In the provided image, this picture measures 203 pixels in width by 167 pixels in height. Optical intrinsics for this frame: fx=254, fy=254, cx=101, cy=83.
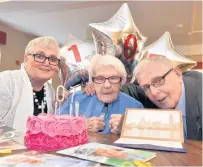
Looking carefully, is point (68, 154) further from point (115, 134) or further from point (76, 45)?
point (76, 45)

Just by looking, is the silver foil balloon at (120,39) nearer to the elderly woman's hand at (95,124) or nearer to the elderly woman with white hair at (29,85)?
the elderly woman with white hair at (29,85)

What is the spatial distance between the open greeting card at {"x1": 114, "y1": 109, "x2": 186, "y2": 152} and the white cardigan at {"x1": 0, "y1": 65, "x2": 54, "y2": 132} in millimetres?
596

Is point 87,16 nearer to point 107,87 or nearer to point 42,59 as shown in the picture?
point 42,59

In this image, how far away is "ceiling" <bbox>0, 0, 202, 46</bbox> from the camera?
2797 millimetres

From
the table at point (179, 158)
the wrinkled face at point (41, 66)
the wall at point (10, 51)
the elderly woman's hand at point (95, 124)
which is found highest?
the wall at point (10, 51)

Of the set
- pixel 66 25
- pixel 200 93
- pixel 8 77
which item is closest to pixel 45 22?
pixel 66 25

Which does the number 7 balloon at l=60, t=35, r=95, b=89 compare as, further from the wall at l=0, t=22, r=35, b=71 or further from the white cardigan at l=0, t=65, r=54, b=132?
the wall at l=0, t=22, r=35, b=71

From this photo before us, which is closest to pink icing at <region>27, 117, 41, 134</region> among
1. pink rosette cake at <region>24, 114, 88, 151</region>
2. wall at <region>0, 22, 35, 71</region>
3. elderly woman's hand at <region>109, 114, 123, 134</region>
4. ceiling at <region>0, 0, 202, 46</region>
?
pink rosette cake at <region>24, 114, 88, 151</region>

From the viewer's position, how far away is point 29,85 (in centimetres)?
135

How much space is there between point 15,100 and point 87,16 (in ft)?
8.30

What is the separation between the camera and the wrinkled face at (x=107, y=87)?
1216 millimetres

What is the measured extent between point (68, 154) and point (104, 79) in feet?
2.08

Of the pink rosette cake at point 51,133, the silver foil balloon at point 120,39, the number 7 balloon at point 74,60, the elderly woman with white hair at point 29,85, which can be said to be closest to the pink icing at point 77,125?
the pink rosette cake at point 51,133

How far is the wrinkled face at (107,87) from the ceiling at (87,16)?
5.33 feet
